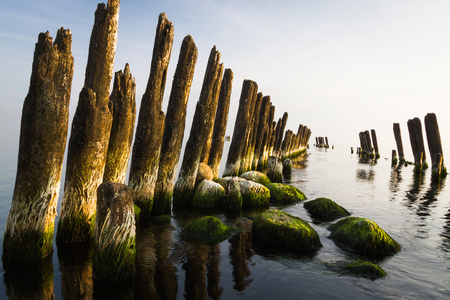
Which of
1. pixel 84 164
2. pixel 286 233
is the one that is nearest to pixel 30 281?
pixel 84 164

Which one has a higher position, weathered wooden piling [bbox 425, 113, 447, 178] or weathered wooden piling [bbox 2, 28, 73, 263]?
weathered wooden piling [bbox 425, 113, 447, 178]

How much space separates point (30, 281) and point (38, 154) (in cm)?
166

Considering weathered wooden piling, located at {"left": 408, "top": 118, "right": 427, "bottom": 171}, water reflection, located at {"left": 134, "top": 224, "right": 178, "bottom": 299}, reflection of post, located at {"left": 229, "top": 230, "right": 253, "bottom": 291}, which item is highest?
weathered wooden piling, located at {"left": 408, "top": 118, "right": 427, "bottom": 171}

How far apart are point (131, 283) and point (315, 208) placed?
20.3 feet

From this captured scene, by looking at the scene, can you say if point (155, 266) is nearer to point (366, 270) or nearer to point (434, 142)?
point (366, 270)

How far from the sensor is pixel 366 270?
16.5 feet

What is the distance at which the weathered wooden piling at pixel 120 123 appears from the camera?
6.06 meters

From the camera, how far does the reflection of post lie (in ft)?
15.4

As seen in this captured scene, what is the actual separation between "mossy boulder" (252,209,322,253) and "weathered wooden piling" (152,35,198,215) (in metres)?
2.49

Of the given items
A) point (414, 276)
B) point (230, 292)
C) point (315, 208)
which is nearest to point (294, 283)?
point (230, 292)

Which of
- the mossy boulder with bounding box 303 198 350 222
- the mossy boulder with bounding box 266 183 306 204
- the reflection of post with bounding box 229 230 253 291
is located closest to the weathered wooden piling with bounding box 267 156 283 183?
the mossy boulder with bounding box 266 183 306 204

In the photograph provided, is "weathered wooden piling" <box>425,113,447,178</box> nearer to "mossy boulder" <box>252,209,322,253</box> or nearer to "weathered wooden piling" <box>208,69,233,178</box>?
"weathered wooden piling" <box>208,69,233,178</box>

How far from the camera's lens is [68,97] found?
4.89 m

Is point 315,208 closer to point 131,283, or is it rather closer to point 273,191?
point 273,191
